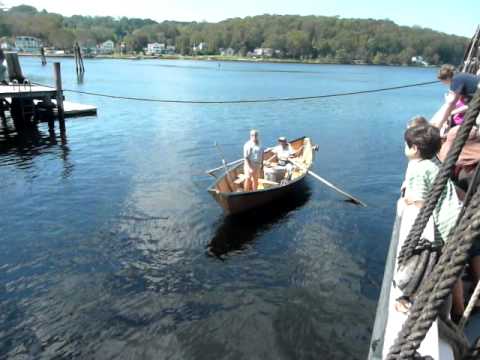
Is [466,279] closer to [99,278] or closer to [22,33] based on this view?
[99,278]

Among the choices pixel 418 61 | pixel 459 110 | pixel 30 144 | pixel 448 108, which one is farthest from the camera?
pixel 418 61

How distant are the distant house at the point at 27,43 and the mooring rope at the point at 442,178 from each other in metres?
196

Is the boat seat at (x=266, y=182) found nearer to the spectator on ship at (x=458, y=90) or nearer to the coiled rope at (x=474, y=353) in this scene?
the spectator on ship at (x=458, y=90)

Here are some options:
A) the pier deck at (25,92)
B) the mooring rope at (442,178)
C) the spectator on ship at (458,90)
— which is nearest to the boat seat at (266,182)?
the spectator on ship at (458,90)

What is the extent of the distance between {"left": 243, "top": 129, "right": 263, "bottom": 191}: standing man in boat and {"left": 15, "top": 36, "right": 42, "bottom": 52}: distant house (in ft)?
611

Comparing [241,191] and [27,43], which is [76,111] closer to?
[241,191]

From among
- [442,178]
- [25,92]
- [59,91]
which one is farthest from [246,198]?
[25,92]

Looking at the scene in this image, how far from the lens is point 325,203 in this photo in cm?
1530

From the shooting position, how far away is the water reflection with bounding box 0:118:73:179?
19.8 metres

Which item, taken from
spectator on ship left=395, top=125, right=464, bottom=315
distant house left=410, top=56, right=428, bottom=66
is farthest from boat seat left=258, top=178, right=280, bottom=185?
distant house left=410, top=56, right=428, bottom=66

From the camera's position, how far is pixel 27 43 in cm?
16925

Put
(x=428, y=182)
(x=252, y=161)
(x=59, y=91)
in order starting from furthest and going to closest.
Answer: (x=59, y=91)
(x=252, y=161)
(x=428, y=182)

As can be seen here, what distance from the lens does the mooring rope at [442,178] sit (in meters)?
2.89

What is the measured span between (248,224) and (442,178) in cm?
1011
